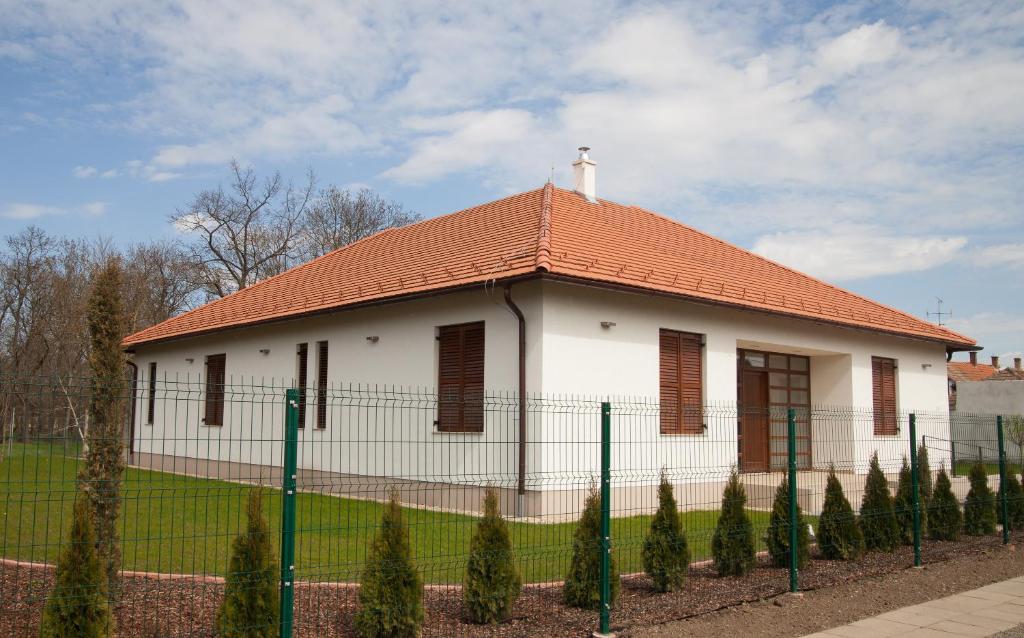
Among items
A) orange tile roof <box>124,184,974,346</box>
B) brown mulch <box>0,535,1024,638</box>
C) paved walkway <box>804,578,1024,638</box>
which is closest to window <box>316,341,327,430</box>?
orange tile roof <box>124,184,974,346</box>

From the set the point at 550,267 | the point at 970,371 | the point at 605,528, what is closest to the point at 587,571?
the point at 605,528

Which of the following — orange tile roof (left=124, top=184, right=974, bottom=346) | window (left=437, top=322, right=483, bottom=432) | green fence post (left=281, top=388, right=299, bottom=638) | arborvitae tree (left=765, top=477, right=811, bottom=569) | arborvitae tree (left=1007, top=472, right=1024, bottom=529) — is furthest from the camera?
orange tile roof (left=124, top=184, right=974, bottom=346)

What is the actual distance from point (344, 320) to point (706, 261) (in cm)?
726

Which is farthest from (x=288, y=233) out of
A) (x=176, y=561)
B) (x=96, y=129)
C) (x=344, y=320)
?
(x=176, y=561)

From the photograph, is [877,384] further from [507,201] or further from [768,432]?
[507,201]

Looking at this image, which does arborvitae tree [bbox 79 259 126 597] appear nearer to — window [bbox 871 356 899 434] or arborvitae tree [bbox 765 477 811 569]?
arborvitae tree [bbox 765 477 811 569]

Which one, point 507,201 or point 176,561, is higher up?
point 507,201

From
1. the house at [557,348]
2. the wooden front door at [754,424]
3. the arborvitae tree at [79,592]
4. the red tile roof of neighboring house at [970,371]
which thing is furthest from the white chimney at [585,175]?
the red tile roof of neighboring house at [970,371]

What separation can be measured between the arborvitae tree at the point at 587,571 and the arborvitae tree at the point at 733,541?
2.06m

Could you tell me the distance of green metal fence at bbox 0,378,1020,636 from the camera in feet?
18.6

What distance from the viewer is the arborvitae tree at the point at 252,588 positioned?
18.0 feet

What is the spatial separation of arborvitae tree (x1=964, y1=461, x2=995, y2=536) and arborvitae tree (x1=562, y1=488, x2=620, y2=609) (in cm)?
787

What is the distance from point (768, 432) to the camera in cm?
1786

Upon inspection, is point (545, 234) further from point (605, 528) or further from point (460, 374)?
point (605, 528)
